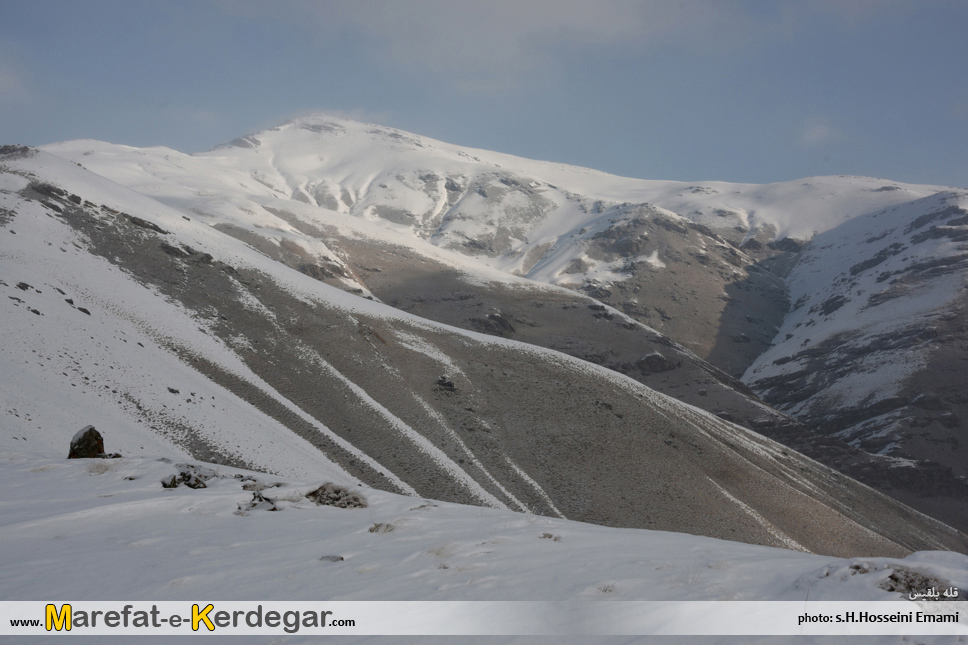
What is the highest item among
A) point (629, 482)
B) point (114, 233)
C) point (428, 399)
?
point (114, 233)

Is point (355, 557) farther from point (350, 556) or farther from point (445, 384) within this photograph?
point (445, 384)

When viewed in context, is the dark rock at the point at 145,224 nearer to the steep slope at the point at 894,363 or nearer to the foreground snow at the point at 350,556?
the foreground snow at the point at 350,556

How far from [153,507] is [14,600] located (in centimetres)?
491

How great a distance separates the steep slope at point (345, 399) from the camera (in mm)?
40750

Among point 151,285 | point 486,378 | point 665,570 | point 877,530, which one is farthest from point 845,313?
point 665,570

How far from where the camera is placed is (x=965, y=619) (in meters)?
6.48

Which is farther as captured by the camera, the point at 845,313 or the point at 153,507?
the point at 845,313

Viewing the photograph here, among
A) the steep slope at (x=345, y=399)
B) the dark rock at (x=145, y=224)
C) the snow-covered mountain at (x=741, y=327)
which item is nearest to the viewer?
the steep slope at (x=345, y=399)

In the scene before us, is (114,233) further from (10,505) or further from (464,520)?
(464,520)

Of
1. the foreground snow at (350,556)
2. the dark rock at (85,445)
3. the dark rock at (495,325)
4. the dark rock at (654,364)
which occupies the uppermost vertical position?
the dark rock at (495,325)

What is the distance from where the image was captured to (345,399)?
5347 centimetres

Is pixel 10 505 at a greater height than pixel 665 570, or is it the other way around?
pixel 10 505

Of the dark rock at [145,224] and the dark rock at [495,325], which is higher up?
the dark rock at [145,224]
